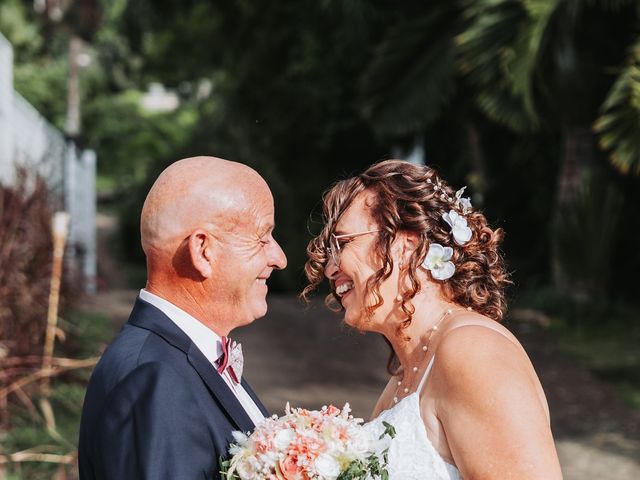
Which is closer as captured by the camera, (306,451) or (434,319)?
(306,451)

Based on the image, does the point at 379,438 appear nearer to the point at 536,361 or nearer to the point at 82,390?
the point at 82,390

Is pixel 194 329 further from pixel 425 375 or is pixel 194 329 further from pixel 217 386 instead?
pixel 425 375

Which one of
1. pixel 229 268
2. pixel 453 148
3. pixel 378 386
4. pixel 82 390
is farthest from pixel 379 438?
pixel 453 148

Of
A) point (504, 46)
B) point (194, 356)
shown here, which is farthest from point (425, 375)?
point (504, 46)

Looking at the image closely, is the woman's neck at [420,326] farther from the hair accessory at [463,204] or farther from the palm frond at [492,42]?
the palm frond at [492,42]

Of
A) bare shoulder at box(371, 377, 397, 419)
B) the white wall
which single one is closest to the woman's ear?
bare shoulder at box(371, 377, 397, 419)

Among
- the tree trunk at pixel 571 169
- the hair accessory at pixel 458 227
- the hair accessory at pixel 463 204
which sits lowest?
the tree trunk at pixel 571 169

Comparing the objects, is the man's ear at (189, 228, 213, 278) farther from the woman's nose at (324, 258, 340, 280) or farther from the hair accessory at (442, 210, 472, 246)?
the hair accessory at (442, 210, 472, 246)

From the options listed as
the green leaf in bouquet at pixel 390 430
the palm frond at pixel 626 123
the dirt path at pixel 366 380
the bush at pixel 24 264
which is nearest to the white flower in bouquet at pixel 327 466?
the green leaf in bouquet at pixel 390 430

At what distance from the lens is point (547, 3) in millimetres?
9484

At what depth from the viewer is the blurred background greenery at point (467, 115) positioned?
10773 mm

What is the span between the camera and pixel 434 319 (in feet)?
8.43

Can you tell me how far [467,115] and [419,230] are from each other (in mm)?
14083

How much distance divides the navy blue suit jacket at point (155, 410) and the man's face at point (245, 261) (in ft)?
0.63
